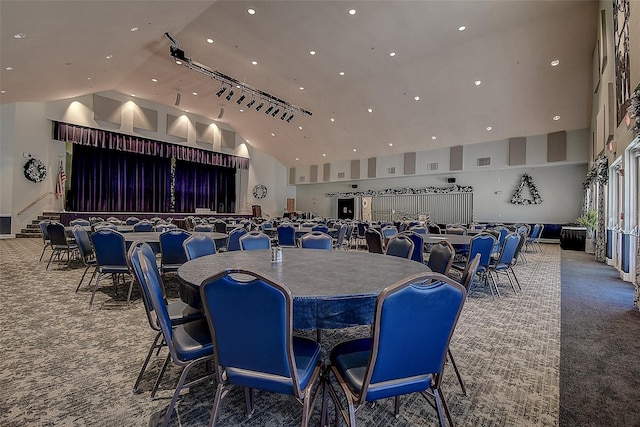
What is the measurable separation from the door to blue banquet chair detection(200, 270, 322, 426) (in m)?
18.6

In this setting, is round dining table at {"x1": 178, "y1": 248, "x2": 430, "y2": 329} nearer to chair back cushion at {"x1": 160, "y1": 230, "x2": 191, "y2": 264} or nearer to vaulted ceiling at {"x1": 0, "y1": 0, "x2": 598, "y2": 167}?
chair back cushion at {"x1": 160, "y1": 230, "x2": 191, "y2": 264}

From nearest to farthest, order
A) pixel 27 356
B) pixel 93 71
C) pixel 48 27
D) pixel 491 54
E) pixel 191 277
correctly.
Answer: pixel 191 277, pixel 27 356, pixel 48 27, pixel 491 54, pixel 93 71

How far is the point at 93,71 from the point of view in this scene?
9625 millimetres

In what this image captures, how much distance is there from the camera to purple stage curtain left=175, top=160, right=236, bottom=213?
17969 mm

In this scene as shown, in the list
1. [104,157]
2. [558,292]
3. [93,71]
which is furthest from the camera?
[104,157]

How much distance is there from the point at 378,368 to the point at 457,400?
111 cm

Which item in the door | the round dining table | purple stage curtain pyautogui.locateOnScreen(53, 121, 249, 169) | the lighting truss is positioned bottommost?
the round dining table

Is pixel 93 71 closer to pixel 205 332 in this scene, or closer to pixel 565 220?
Answer: pixel 205 332

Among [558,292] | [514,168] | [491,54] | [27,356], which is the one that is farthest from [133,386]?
[514,168]

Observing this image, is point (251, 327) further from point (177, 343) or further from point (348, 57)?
point (348, 57)

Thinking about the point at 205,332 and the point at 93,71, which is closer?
the point at 205,332

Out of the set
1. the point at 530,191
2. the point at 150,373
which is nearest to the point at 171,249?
the point at 150,373

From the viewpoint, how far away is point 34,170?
11539mm

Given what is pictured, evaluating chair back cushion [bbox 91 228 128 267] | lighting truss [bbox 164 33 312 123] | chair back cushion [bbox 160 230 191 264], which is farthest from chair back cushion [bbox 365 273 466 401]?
lighting truss [bbox 164 33 312 123]
